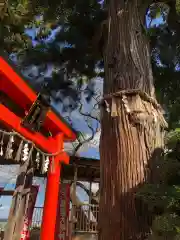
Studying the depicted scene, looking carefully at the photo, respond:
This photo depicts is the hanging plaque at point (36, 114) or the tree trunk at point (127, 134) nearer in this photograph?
the tree trunk at point (127, 134)

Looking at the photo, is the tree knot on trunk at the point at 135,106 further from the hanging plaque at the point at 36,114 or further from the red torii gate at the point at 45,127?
the hanging plaque at the point at 36,114

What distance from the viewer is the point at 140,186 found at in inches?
85.5

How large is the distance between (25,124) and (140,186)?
371cm

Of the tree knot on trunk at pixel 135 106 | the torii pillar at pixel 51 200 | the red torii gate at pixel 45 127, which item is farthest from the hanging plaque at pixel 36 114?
the tree knot on trunk at pixel 135 106

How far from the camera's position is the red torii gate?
4926 millimetres

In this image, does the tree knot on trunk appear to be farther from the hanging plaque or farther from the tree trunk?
the hanging plaque

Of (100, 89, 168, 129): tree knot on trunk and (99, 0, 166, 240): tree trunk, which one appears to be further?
(100, 89, 168, 129): tree knot on trunk

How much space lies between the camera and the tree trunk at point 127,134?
209 cm

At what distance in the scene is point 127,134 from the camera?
7.95ft

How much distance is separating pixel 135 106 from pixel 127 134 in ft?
0.97

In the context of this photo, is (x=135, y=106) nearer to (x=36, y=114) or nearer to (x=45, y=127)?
(x=36, y=114)

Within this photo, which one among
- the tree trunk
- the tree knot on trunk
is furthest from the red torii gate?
the tree knot on trunk

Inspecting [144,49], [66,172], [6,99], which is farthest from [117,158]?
[66,172]

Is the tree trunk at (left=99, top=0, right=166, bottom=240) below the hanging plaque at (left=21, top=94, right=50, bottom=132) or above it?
below
